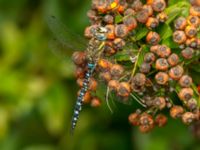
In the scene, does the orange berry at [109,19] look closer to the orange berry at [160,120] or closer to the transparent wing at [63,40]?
the transparent wing at [63,40]

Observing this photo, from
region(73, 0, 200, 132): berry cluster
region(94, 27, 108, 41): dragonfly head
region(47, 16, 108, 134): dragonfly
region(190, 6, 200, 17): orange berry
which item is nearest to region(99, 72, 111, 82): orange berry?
region(73, 0, 200, 132): berry cluster

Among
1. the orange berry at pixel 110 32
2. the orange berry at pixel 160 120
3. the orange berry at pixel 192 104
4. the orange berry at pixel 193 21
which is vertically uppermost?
the orange berry at pixel 193 21

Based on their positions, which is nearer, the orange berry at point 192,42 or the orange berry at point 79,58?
the orange berry at point 192,42

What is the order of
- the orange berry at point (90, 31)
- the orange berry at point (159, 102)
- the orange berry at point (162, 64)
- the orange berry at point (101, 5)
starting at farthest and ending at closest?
1. the orange berry at point (90, 31)
2. the orange berry at point (101, 5)
3. the orange berry at point (159, 102)
4. the orange berry at point (162, 64)

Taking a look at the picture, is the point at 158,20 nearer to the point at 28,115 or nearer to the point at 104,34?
the point at 104,34

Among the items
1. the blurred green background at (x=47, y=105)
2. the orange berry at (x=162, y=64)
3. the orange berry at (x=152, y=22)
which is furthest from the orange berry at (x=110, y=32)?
the blurred green background at (x=47, y=105)

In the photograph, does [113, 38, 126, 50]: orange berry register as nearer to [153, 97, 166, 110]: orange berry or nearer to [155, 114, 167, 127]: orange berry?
[153, 97, 166, 110]: orange berry

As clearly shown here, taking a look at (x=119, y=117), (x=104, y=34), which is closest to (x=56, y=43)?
(x=104, y=34)
